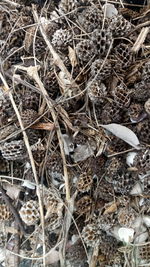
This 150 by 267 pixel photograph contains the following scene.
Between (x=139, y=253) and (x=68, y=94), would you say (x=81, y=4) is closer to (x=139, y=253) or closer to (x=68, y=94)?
(x=68, y=94)

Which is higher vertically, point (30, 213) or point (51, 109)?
point (51, 109)

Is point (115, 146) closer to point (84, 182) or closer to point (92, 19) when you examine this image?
point (84, 182)

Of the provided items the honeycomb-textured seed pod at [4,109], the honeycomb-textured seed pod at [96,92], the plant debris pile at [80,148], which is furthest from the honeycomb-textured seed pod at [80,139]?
the honeycomb-textured seed pod at [4,109]

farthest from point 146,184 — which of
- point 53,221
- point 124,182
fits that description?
point 53,221

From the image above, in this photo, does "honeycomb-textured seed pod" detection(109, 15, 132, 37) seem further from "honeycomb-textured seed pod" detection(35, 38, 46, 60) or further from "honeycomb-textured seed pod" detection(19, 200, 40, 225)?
"honeycomb-textured seed pod" detection(19, 200, 40, 225)

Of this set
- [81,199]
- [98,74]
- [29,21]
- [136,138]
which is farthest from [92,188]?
[29,21]

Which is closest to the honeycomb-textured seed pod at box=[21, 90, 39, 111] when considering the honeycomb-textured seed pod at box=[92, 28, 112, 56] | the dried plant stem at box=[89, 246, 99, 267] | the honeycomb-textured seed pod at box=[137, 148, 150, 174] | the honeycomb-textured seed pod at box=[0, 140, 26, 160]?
the honeycomb-textured seed pod at box=[0, 140, 26, 160]
